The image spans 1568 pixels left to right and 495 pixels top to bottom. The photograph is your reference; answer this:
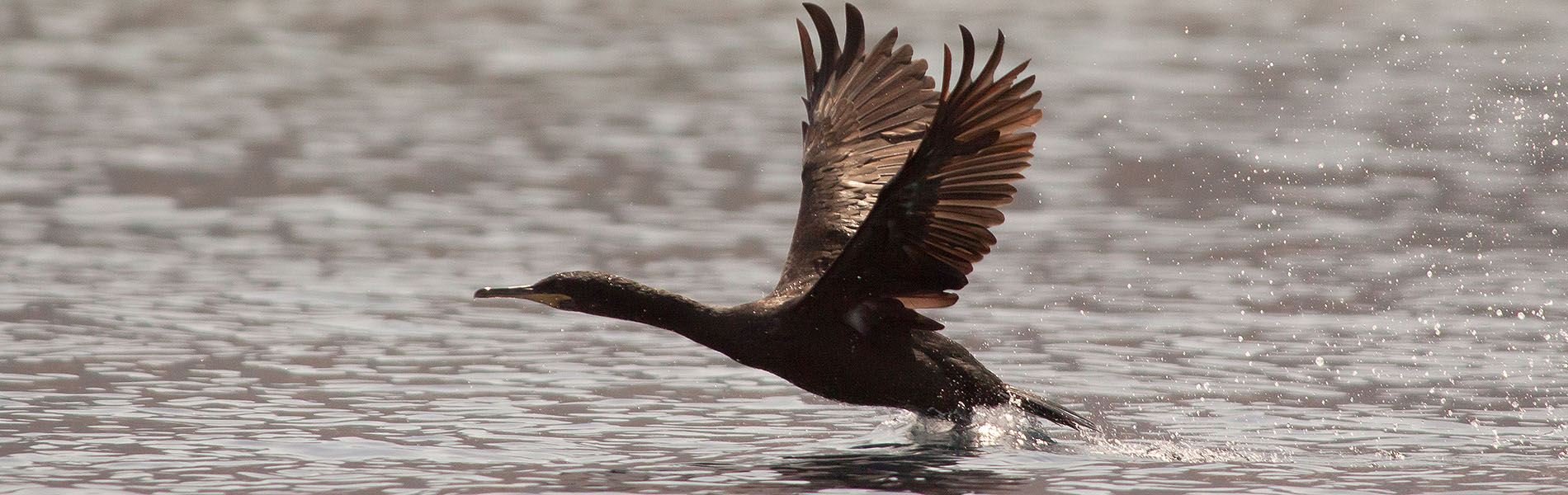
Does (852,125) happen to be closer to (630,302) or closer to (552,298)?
(630,302)

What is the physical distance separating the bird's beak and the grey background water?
567 mm

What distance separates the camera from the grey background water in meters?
7.69

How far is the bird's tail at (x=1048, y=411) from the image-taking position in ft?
25.5

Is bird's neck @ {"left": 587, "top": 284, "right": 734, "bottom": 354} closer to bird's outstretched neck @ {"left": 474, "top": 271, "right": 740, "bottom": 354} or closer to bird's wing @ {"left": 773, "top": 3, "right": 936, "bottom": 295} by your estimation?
bird's outstretched neck @ {"left": 474, "top": 271, "right": 740, "bottom": 354}

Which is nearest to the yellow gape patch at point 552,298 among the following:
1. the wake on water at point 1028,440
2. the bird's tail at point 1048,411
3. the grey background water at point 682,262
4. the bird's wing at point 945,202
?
the grey background water at point 682,262

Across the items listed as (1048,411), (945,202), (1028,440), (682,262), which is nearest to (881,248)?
(945,202)

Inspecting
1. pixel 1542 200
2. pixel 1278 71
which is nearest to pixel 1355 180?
pixel 1542 200

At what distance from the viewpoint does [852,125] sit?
895 centimetres

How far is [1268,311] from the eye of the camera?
10.6m

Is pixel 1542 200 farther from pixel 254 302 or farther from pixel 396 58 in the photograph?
pixel 396 58

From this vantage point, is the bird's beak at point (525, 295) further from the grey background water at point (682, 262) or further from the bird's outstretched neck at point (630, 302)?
the grey background water at point (682, 262)

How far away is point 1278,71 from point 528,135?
8186mm

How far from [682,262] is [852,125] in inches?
120

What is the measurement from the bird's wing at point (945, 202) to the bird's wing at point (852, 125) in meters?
1.22
